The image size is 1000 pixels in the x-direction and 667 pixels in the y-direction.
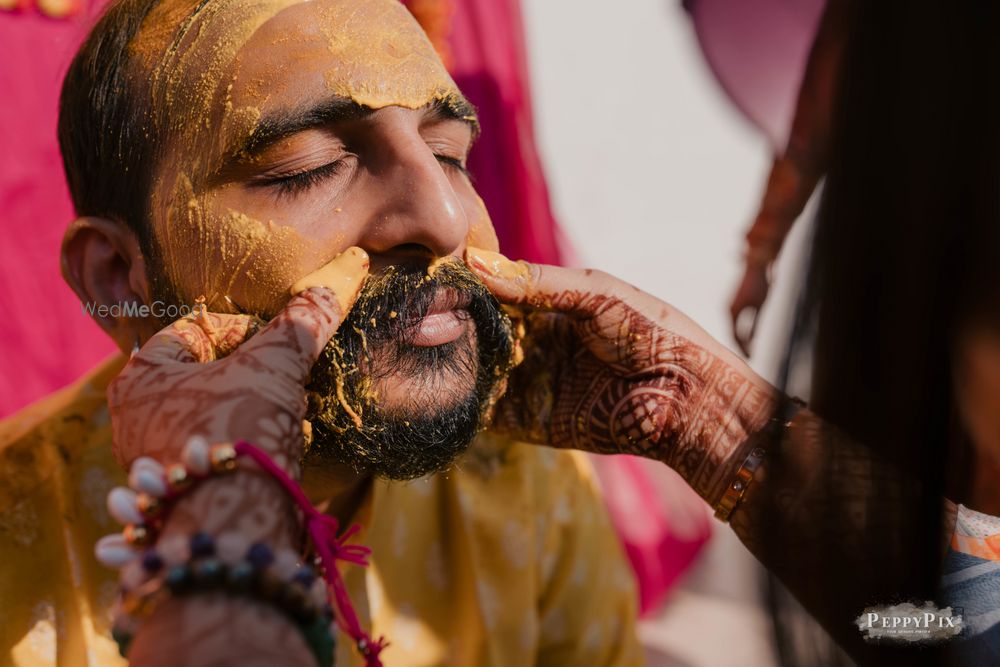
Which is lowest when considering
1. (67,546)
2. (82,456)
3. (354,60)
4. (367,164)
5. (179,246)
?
(67,546)

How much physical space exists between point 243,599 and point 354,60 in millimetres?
910

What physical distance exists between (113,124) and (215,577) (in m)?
1.00

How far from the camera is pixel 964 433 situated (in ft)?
4.32

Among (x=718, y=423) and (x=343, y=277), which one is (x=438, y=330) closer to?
(x=343, y=277)

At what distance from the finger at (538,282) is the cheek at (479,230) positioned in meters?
0.04

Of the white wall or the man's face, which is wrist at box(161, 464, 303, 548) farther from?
the white wall

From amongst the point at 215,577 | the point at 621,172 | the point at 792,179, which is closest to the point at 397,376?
the point at 215,577

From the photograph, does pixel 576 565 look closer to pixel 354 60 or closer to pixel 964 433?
pixel 964 433

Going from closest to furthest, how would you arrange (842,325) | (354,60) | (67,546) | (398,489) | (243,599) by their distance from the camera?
1. (243,599)
2. (842,325)
3. (354,60)
4. (67,546)
5. (398,489)

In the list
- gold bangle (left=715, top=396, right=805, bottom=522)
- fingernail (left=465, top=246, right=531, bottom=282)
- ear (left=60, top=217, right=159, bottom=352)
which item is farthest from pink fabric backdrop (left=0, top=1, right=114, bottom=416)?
gold bangle (left=715, top=396, right=805, bottom=522)

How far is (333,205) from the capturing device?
1.41m

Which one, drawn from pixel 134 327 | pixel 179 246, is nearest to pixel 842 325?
pixel 179 246

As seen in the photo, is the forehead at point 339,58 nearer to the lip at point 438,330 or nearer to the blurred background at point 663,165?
the lip at point 438,330

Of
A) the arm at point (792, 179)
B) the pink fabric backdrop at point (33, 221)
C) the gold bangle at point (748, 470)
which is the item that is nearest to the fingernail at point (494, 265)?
the gold bangle at point (748, 470)
